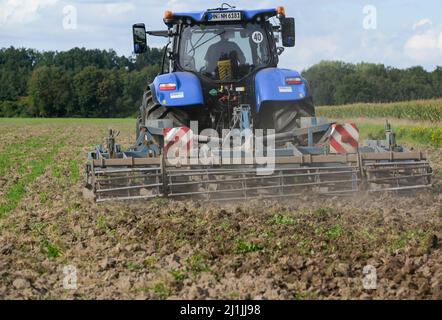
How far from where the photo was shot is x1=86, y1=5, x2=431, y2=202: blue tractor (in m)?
7.95

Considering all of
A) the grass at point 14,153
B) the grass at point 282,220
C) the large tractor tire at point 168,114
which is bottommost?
the grass at point 282,220

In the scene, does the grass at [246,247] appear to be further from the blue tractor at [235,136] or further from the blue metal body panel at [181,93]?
the blue metal body panel at [181,93]

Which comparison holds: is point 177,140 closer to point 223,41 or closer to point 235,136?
point 235,136

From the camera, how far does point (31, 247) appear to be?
6.12 meters

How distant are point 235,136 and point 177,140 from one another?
→ 0.66m

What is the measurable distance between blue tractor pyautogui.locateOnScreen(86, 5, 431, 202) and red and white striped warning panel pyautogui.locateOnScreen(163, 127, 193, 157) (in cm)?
1

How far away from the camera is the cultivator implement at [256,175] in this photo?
7902 millimetres

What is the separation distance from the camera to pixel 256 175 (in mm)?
7965

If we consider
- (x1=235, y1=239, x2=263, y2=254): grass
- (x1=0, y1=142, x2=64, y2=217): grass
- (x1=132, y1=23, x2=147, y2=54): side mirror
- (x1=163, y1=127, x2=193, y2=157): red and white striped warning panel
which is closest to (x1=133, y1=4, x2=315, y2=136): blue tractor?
(x1=132, y1=23, x2=147, y2=54): side mirror

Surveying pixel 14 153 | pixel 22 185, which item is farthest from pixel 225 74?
pixel 14 153

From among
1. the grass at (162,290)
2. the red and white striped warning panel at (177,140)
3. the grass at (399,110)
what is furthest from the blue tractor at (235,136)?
the grass at (399,110)

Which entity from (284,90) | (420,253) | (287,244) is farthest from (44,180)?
(420,253)

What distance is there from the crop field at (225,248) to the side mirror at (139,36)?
199 centimetres

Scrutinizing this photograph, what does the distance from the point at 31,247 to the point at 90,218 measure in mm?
1113
